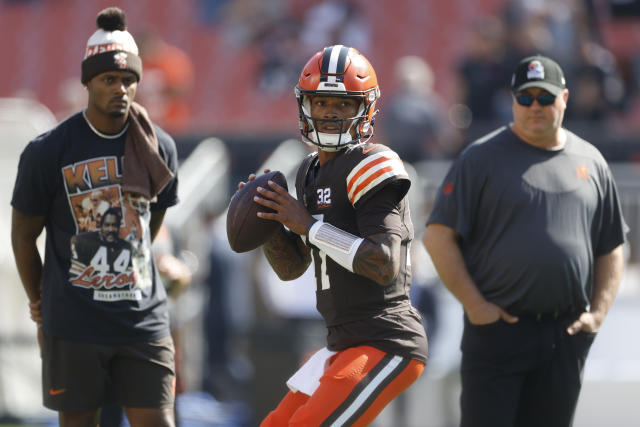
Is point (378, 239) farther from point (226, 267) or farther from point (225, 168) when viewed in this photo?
point (225, 168)

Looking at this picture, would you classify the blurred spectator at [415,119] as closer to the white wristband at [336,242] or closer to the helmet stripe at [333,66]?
the helmet stripe at [333,66]

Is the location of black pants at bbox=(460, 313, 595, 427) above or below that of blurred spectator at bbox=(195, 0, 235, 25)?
below

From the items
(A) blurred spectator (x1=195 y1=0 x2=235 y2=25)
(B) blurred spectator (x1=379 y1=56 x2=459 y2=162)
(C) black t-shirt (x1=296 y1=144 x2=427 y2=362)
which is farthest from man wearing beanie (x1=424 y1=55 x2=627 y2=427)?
(A) blurred spectator (x1=195 y1=0 x2=235 y2=25)

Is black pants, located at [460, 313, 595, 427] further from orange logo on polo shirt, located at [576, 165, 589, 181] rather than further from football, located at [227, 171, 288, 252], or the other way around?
football, located at [227, 171, 288, 252]

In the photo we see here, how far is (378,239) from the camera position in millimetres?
3516

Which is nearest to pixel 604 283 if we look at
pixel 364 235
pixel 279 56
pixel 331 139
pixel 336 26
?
pixel 364 235

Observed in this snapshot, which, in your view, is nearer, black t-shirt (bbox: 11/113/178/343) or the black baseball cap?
black t-shirt (bbox: 11/113/178/343)

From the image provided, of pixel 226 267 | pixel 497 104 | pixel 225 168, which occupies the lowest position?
pixel 226 267

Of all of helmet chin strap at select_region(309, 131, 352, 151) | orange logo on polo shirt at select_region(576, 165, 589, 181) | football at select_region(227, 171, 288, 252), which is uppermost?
helmet chin strap at select_region(309, 131, 352, 151)

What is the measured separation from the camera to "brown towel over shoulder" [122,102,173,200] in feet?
13.5

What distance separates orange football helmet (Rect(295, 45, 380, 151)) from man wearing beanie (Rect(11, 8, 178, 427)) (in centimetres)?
80

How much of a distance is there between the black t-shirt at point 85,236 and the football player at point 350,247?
2.42 ft

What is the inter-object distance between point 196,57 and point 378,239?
978cm

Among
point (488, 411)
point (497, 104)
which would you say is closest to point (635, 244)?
point (497, 104)
